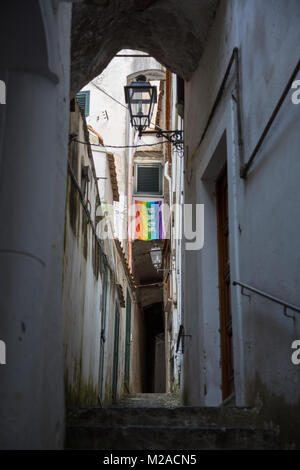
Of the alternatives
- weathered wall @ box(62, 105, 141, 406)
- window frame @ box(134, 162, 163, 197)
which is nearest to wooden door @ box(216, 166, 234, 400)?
weathered wall @ box(62, 105, 141, 406)

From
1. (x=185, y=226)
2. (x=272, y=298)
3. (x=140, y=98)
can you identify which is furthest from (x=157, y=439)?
(x=140, y=98)

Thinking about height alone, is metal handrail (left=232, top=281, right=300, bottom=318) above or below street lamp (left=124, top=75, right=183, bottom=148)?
below

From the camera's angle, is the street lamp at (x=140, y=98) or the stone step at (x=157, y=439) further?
the street lamp at (x=140, y=98)

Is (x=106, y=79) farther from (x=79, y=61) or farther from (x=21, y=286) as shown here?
(x=21, y=286)

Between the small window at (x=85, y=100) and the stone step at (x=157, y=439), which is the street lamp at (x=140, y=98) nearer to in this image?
the stone step at (x=157, y=439)

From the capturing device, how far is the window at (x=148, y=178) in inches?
804

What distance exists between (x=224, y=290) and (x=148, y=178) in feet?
45.6

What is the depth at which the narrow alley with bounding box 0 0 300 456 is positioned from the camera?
3.69 meters

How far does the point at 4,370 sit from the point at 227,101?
405 cm

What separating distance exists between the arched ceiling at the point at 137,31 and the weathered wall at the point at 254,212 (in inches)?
15.6

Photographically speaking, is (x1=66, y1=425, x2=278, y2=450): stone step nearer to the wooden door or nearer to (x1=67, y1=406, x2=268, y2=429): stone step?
(x1=67, y1=406, x2=268, y2=429): stone step

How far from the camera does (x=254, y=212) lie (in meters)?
5.37

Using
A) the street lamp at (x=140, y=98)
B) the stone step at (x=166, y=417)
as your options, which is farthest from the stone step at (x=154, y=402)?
the street lamp at (x=140, y=98)

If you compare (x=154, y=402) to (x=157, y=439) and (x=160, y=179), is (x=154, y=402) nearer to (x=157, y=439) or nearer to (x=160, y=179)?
(x=157, y=439)
